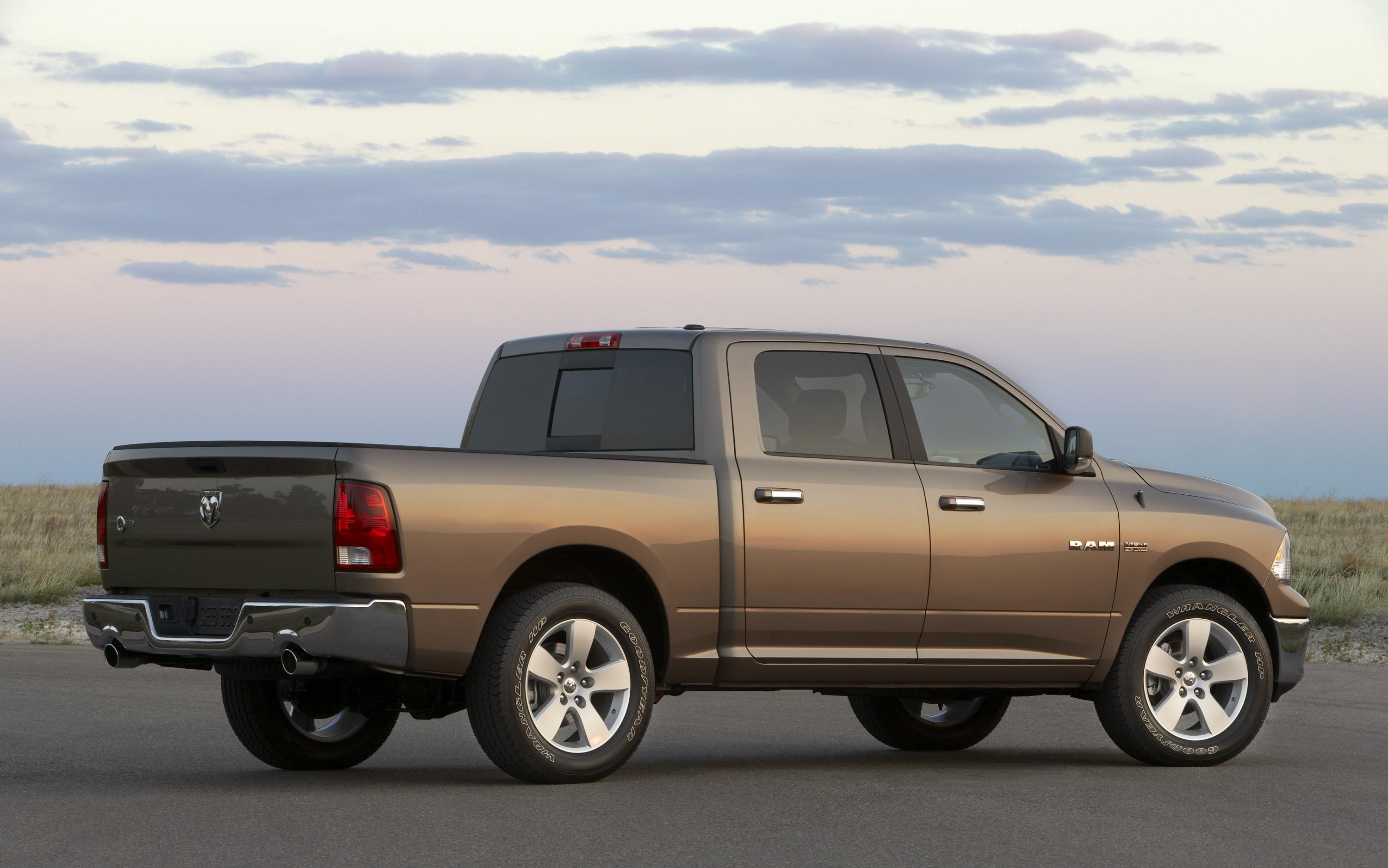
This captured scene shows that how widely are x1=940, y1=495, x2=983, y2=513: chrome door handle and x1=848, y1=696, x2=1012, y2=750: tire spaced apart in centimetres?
195

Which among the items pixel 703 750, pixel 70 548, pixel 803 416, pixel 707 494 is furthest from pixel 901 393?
pixel 70 548

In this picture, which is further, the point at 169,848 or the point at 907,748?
the point at 907,748

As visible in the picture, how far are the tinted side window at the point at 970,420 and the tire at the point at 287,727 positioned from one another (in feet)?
10.4

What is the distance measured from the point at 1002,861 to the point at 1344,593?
67.7 feet

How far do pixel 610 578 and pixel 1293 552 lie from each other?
94.2ft

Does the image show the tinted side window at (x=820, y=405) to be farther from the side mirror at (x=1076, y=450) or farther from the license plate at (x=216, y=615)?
the license plate at (x=216, y=615)

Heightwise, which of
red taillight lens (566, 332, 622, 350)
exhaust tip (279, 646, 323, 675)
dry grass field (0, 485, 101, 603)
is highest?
red taillight lens (566, 332, 622, 350)

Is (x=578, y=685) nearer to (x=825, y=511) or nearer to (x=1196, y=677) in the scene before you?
(x=825, y=511)

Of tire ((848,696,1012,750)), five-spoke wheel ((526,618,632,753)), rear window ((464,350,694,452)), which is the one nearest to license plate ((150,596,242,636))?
five-spoke wheel ((526,618,632,753))

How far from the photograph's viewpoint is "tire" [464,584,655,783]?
832 centimetres

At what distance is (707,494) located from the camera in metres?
8.88

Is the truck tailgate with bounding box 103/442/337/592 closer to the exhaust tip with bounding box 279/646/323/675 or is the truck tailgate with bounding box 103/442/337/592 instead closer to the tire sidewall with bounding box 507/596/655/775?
the exhaust tip with bounding box 279/646/323/675

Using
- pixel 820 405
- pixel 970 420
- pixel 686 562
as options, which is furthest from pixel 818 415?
pixel 686 562

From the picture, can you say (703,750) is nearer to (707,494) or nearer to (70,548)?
(707,494)
